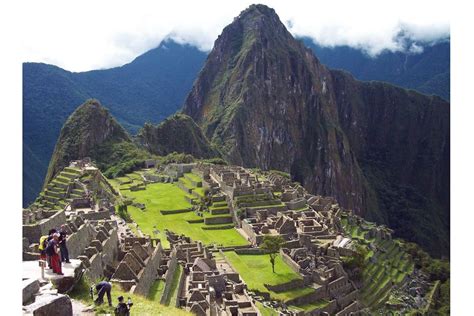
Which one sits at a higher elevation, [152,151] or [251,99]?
[251,99]

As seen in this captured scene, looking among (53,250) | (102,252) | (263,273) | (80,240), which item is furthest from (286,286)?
(53,250)

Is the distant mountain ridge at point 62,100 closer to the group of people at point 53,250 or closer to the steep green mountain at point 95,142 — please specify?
the steep green mountain at point 95,142

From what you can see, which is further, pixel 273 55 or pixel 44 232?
pixel 273 55

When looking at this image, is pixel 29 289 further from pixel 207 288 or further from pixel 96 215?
pixel 96 215

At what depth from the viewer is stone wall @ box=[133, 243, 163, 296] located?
2422cm

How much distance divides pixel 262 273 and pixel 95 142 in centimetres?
7532

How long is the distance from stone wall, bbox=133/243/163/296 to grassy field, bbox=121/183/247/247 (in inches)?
344

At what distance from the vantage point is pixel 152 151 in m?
122

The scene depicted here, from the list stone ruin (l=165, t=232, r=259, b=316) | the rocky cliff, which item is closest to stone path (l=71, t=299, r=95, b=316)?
stone ruin (l=165, t=232, r=259, b=316)

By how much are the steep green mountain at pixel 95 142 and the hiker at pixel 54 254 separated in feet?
260

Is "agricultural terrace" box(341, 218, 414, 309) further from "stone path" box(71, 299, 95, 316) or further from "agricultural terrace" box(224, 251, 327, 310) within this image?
"stone path" box(71, 299, 95, 316)
